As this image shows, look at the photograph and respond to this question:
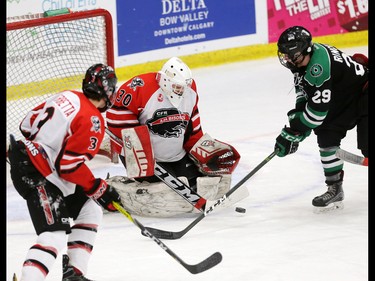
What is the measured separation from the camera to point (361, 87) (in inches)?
179

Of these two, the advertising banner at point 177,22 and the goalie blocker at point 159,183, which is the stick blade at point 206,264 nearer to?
the goalie blocker at point 159,183

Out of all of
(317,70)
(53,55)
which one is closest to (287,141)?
(317,70)

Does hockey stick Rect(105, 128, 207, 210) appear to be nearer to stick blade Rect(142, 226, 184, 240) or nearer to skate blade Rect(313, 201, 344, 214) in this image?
stick blade Rect(142, 226, 184, 240)

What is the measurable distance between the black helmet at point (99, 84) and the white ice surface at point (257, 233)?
70 cm

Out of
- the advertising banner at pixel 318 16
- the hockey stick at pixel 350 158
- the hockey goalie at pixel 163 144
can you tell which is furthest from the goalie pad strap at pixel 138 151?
the advertising banner at pixel 318 16

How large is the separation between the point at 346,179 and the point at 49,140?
210cm

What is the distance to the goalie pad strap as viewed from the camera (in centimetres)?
450

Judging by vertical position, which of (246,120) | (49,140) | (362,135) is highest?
(49,140)

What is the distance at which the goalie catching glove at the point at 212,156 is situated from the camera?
183 inches

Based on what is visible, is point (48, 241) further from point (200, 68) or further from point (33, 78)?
point (200, 68)

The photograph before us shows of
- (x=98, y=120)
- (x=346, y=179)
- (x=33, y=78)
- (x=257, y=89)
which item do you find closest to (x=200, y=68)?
(x=257, y=89)

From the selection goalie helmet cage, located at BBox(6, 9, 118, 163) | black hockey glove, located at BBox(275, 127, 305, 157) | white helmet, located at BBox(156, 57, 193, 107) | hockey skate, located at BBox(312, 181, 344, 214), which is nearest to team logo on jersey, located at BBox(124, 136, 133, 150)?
white helmet, located at BBox(156, 57, 193, 107)

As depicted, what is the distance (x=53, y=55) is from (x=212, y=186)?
156 cm

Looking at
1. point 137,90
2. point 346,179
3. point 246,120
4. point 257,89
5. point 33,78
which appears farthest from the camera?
point 257,89
